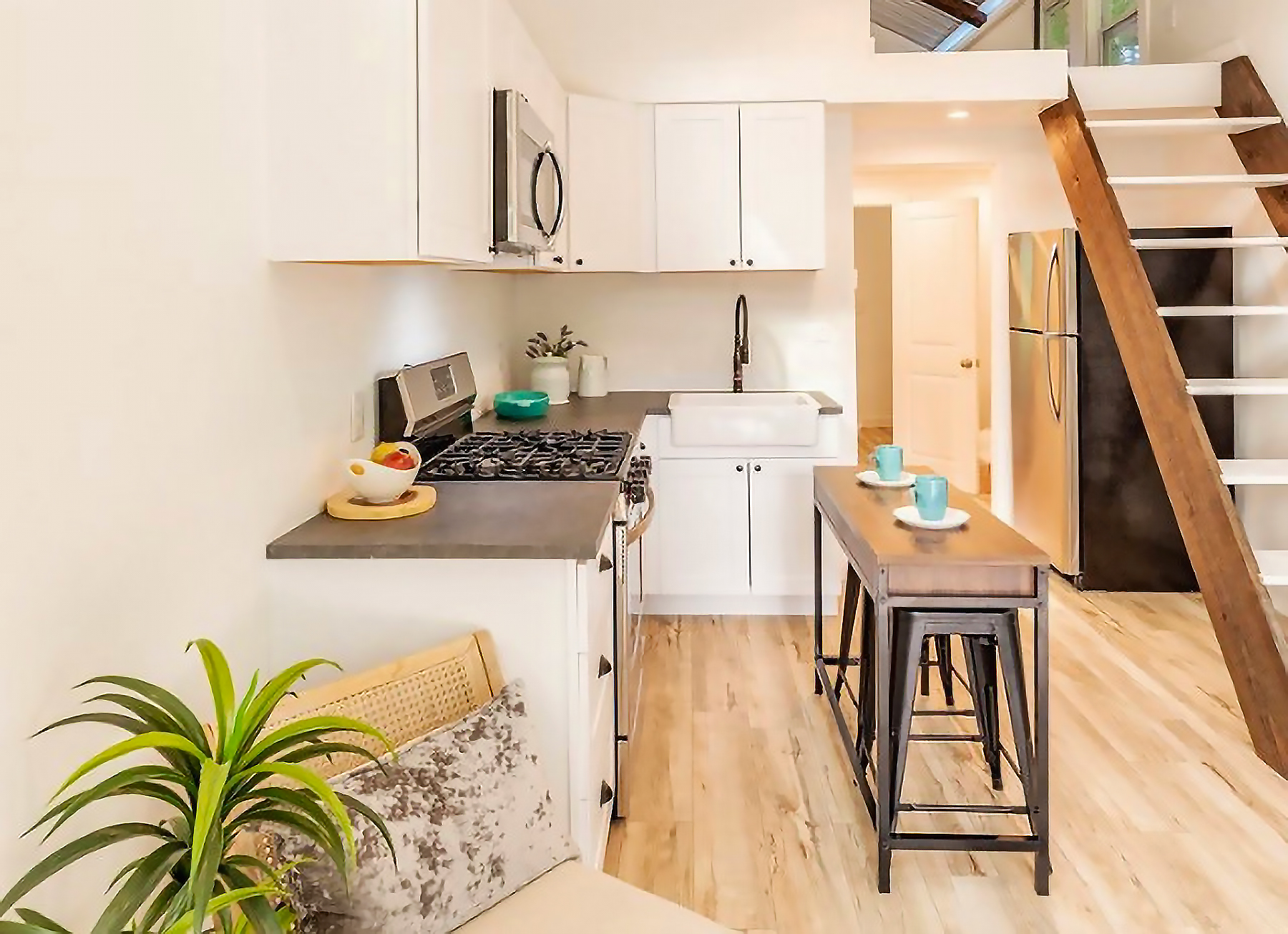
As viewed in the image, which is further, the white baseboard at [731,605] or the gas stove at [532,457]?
the white baseboard at [731,605]

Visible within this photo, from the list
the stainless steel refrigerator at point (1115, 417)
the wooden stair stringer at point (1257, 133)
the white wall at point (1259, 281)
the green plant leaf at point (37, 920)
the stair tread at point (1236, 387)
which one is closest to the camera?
the green plant leaf at point (37, 920)

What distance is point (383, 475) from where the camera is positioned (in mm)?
2406

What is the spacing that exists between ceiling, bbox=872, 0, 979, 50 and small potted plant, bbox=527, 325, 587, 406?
15.6 ft

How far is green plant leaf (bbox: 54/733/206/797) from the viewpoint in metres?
1.11

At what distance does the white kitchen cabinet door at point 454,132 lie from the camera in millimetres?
2121

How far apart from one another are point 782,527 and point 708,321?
1178 millimetres

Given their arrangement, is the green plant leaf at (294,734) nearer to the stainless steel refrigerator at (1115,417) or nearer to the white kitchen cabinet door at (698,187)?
the white kitchen cabinet door at (698,187)

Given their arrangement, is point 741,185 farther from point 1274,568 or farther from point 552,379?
point 1274,568

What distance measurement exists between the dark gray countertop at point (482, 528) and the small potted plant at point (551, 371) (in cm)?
209

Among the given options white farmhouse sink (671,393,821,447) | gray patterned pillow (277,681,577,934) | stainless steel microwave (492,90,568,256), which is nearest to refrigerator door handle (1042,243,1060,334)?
white farmhouse sink (671,393,821,447)

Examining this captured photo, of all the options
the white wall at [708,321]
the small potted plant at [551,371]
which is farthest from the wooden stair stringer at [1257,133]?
the small potted plant at [551,371]

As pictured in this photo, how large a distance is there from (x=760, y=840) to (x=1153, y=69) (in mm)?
3720

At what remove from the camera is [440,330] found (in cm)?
366

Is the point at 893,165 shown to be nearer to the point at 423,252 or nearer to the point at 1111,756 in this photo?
the point at 1111,756
